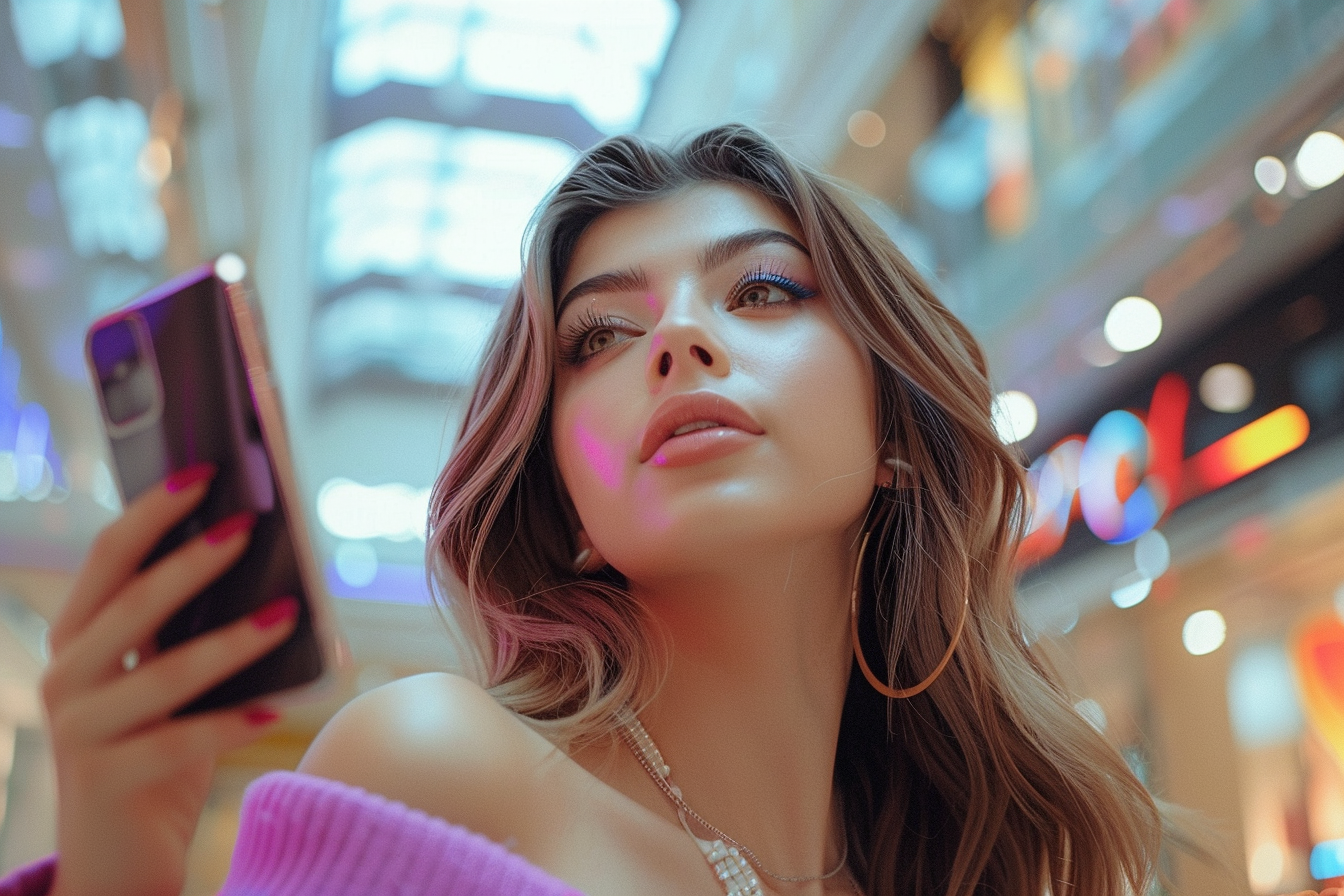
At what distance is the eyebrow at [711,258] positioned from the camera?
44.8 inches

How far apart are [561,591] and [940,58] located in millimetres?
5306

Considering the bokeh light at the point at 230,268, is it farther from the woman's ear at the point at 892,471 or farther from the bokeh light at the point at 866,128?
the bokeh light at the point at 866,128

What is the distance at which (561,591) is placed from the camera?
1.22 metres

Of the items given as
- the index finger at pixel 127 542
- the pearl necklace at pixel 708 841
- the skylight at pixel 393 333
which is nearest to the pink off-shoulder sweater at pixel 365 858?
the index finger at pixel 127 542

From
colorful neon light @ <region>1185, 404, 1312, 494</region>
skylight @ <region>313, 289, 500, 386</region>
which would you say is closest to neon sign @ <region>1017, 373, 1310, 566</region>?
colorful neon light @ <region>1185, 404, 1312, 494</region>

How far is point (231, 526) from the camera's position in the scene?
84 centimetres

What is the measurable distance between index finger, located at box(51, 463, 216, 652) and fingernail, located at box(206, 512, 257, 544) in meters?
0.03

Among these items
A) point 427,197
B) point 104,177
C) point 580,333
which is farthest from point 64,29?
point 427,197

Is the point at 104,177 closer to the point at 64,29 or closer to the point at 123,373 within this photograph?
the point at 64,29

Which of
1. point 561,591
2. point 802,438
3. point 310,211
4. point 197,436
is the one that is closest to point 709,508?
point 802,438

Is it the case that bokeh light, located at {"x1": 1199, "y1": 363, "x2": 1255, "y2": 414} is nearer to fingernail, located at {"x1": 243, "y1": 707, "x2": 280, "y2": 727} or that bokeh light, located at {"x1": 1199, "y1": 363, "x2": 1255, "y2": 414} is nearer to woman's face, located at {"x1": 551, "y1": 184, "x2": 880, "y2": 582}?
woman's face, located at {"x1": 551, "y1": 184, "x2": 880, "y2": 582}

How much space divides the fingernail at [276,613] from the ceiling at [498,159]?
0.20 meters

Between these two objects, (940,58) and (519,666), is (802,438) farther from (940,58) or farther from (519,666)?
(940,58)

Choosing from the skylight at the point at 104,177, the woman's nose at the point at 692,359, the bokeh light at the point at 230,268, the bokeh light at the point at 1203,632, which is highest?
the bokeh light at the point at 230,268
